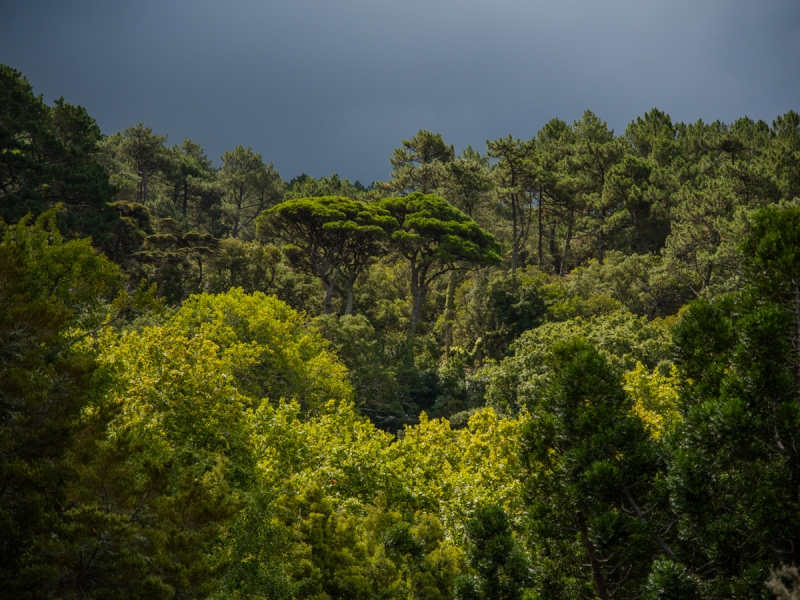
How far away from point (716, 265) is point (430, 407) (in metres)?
17.6

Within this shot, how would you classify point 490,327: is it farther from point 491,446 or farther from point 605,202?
point 491,446

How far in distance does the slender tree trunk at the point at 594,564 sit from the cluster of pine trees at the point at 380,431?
→ 1.3 inches

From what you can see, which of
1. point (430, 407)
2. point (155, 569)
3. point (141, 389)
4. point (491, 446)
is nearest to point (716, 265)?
point (430, 407)

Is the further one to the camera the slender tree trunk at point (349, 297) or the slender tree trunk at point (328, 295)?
the slender tree trunk at point (349, 297)

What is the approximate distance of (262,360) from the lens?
29.6 meters

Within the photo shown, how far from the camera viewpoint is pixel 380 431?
2302cm

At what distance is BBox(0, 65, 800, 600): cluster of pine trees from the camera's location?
10102 mm

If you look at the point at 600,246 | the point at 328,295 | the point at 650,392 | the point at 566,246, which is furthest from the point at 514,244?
the point at 650,392

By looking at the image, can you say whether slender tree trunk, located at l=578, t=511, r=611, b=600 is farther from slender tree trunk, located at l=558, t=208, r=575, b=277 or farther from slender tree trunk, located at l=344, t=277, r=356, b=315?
slender tree trunk, located at l=558, t=208, r=575, b=277

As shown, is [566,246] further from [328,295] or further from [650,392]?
[650,392]

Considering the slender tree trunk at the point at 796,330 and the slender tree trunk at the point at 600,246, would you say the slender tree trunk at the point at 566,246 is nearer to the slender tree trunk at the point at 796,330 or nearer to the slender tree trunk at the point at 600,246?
the slender tree trunk at the point at 600,246

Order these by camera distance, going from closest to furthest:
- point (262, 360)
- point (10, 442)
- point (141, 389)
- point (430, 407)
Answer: point (10, 442) → point (141, 389) → point (262, 360) → point (430, 407)

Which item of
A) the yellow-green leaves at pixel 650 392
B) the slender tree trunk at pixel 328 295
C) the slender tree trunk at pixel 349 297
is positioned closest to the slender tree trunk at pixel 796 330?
the yellow-green leaves at pixel 650 392

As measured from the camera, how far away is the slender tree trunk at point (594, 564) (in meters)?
11.5
